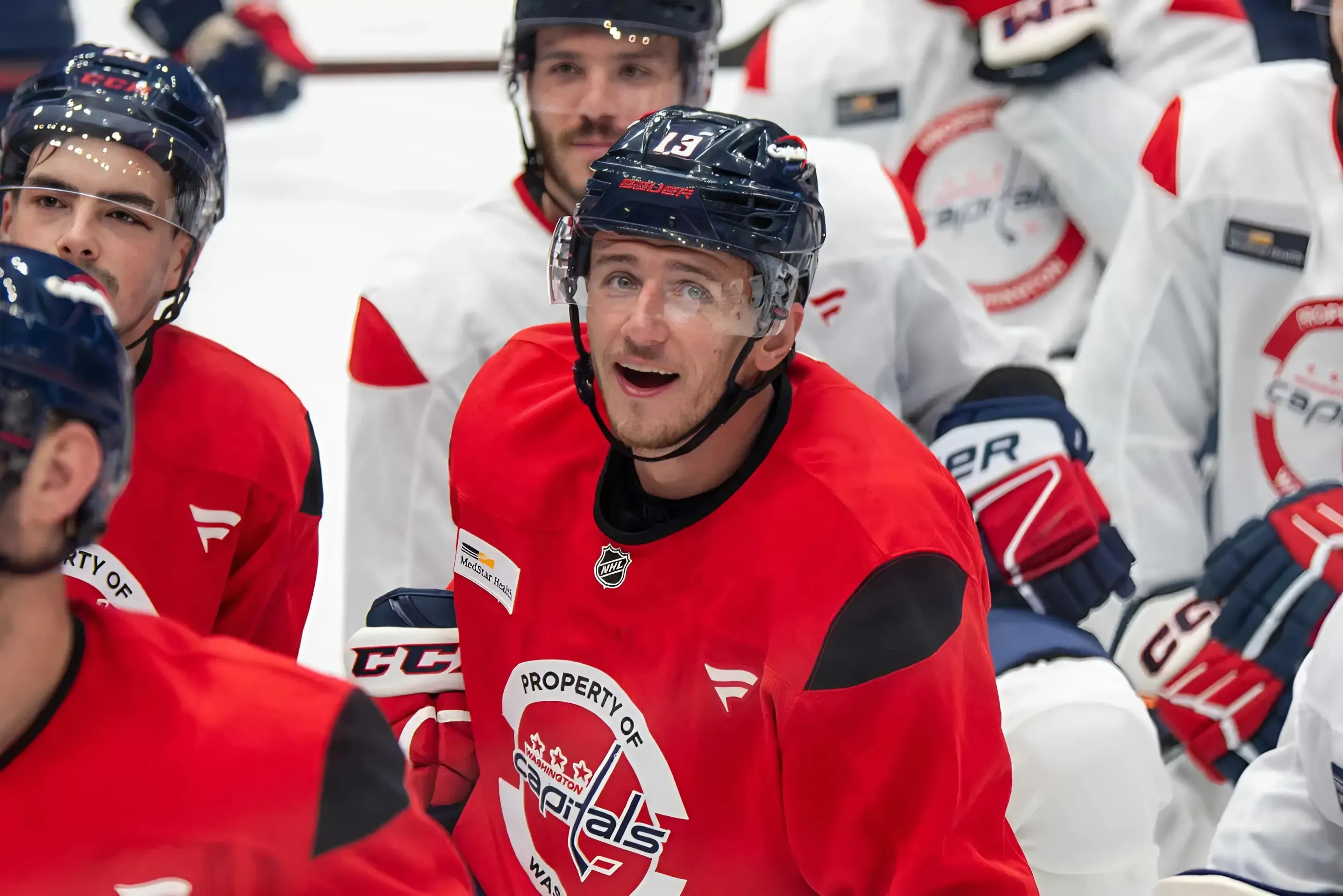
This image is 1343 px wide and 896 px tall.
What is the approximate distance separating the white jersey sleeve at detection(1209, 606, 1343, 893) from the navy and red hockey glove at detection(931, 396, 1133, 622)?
1.21 feet

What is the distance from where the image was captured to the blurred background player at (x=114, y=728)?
0.90 meters

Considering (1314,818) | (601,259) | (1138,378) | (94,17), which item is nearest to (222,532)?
(601,259)

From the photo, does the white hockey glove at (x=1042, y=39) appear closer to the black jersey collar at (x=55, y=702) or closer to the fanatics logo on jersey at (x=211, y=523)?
the fanatics logo on jersey at (x=211, y=523)

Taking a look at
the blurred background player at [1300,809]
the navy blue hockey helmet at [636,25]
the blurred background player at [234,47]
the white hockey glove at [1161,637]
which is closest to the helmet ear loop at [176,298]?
the navy blue hockey helmet at [636,25]

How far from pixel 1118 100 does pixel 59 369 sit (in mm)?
2264

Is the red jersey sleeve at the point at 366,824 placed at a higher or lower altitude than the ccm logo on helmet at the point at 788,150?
lower

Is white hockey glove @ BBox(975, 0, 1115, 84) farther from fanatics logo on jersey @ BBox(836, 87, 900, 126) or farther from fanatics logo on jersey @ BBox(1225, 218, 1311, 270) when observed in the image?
fanatics logo on jersey @ BBox(1225, 218, 1311, 270)

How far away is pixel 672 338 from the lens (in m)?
1.31

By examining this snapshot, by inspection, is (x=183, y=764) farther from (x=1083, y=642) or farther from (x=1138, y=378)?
(x=1138, y=378)

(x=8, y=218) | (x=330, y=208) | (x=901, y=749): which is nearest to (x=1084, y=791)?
(x=901, y=749)

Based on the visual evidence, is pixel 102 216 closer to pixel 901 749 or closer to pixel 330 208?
pixel 901 749

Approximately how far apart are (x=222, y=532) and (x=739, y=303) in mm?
581

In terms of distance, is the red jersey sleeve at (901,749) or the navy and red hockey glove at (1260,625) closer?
the red jersey sleeve at (901,749)


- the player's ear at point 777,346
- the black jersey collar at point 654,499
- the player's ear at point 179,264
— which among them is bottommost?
the black jersey collar at point 654,499
